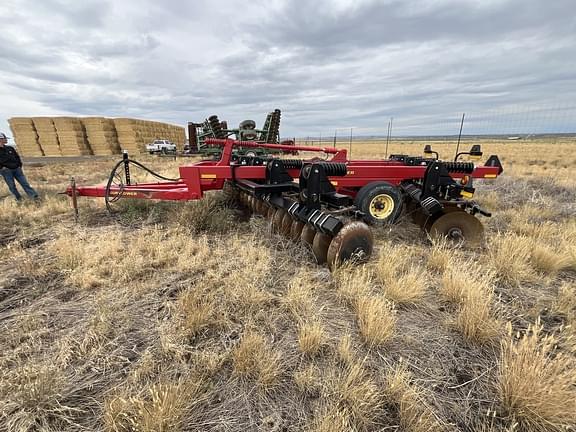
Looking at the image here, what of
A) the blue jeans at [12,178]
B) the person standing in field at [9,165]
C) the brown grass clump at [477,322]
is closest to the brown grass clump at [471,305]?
the brown grass clump at [477,322]

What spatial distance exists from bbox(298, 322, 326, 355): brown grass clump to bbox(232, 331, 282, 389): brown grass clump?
219mm

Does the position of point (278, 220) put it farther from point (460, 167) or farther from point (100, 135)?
point (100, 135)

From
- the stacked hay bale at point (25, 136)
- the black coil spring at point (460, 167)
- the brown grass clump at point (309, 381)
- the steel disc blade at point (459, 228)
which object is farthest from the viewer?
the stacked hay bale at point (25, 136)

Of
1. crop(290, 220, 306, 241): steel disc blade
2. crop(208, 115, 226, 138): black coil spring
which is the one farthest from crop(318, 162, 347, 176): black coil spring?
crop(208, 115, 226, 138): black coil spring

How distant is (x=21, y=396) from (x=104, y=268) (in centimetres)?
187

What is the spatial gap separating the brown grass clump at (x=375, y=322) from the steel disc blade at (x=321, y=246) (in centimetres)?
105

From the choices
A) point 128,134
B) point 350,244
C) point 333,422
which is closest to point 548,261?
point 350,244

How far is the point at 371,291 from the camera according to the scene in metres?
3.03

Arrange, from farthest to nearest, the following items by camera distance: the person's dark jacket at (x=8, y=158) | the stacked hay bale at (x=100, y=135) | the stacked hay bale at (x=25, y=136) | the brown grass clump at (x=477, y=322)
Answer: the stacked hay bale at (x=100, y=135)
the stacked hay bale at (x=25, y=136)
the person's dark jacket at (x=8, y=158)
the brown grass clump at (x=477, y=322)

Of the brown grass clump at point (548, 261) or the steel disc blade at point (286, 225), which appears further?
the steel disc blade at point (286, 225)

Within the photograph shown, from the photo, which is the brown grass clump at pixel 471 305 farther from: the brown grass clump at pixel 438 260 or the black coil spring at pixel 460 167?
the black coil spring at pixel 460 167

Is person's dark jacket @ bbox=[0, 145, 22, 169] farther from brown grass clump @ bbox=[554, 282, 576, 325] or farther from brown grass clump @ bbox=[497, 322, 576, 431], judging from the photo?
brown grass clump @ bbox=[554, 282, 576, 325]

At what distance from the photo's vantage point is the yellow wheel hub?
4.82m

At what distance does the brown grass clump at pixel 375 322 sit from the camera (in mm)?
2279
